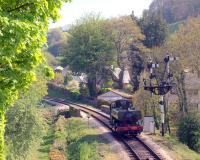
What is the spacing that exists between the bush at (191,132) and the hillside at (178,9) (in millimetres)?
85340

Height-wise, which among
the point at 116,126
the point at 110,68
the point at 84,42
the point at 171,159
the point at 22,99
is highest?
the point at 84,42

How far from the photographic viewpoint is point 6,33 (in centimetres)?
818

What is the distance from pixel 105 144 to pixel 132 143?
6.49 ft

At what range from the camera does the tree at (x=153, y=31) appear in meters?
67.1

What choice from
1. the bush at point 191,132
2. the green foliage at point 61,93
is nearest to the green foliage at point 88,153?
the bush at point 191,132

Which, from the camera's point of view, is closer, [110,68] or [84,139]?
[84,139]

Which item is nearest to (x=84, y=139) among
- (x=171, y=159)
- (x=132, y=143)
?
(x=132, y=143)

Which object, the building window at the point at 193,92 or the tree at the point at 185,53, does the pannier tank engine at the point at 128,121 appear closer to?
the tree at the point at 185,53

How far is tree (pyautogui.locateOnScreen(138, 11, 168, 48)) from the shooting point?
67.1 metres

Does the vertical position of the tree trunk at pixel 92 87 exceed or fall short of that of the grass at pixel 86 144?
it exceeds it

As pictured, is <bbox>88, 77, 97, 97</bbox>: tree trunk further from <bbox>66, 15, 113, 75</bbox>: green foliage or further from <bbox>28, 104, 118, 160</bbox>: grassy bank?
<bbox>28, 104, 118, 160</bbox>: grassy bank

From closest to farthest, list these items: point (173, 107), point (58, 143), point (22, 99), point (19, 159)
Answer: point (19, 159)
point (22, 99)
point (58, 143)
point (173, 107)

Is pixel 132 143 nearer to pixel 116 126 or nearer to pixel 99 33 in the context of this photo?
pixel 116 126

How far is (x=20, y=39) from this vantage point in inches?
327
